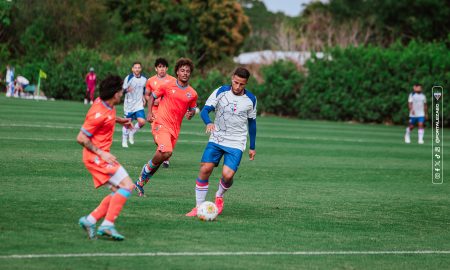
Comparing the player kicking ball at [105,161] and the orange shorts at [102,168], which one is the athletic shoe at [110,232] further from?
the orange shorts at [102,168]

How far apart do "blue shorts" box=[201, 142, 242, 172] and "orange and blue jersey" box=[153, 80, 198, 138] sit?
2063 millimetres

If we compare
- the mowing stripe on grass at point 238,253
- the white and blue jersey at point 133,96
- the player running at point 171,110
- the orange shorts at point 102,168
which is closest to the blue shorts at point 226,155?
the player running at point 171,110

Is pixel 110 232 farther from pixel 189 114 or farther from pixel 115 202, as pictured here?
pixel 189 114

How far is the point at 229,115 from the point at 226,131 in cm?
23

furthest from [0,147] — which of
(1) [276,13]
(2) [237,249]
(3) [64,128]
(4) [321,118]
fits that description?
(1) [276,13]

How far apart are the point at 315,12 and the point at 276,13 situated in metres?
53.3

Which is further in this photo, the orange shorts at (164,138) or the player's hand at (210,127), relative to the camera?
the orange shorts at (164,138)

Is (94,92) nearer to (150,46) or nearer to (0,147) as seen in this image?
(150,46)

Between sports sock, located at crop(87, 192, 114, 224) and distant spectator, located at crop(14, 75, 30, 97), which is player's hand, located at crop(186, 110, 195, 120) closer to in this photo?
sports sock, located at crop(87, 192, 114, 224)

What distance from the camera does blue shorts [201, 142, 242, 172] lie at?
38.1ft

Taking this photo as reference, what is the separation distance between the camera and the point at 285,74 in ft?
170

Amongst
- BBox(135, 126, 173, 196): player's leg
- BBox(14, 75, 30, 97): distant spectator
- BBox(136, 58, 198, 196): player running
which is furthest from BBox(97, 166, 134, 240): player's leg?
BBox(14, 75, 30, 97): distant spectator

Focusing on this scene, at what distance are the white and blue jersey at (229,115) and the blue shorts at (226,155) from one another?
0.06 m

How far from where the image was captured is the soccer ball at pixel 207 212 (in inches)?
429
